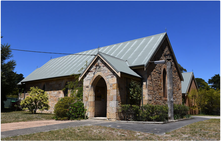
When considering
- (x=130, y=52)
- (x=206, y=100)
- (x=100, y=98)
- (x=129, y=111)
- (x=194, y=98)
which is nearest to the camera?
(x=129, y=111)

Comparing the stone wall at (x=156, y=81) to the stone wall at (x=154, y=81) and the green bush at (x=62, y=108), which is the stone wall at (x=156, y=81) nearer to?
the stone wall at (x=154, y=81)

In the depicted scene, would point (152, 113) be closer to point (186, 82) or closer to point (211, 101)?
point (186, 82)

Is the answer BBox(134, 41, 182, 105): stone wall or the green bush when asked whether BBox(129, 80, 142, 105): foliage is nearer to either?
BBox(134, 41, 182, 105): stone wall

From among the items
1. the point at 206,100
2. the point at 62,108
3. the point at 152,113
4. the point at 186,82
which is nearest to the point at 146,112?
the point at 152,113

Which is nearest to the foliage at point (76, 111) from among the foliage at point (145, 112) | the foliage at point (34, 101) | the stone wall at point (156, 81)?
the foliage at point (145, 112)

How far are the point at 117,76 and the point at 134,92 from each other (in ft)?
7.16

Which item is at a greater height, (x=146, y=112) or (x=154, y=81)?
(x=154, y=81)

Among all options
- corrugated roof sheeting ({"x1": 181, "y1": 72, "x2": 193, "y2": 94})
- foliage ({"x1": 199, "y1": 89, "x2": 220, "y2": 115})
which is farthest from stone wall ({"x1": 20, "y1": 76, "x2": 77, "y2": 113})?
foliage ({"x1": 199, "y1": 89, "x2": 220, "y2": 115})

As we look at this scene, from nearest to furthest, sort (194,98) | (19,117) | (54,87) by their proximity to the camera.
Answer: (19,117) < (54,87) < (194,98)

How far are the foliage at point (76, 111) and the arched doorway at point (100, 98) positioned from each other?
252 cm

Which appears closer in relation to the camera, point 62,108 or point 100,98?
point 62,108

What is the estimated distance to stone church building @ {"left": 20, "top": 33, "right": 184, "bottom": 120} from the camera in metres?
13.8

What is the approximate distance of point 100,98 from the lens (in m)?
17.4

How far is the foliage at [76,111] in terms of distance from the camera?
46.1 ft
